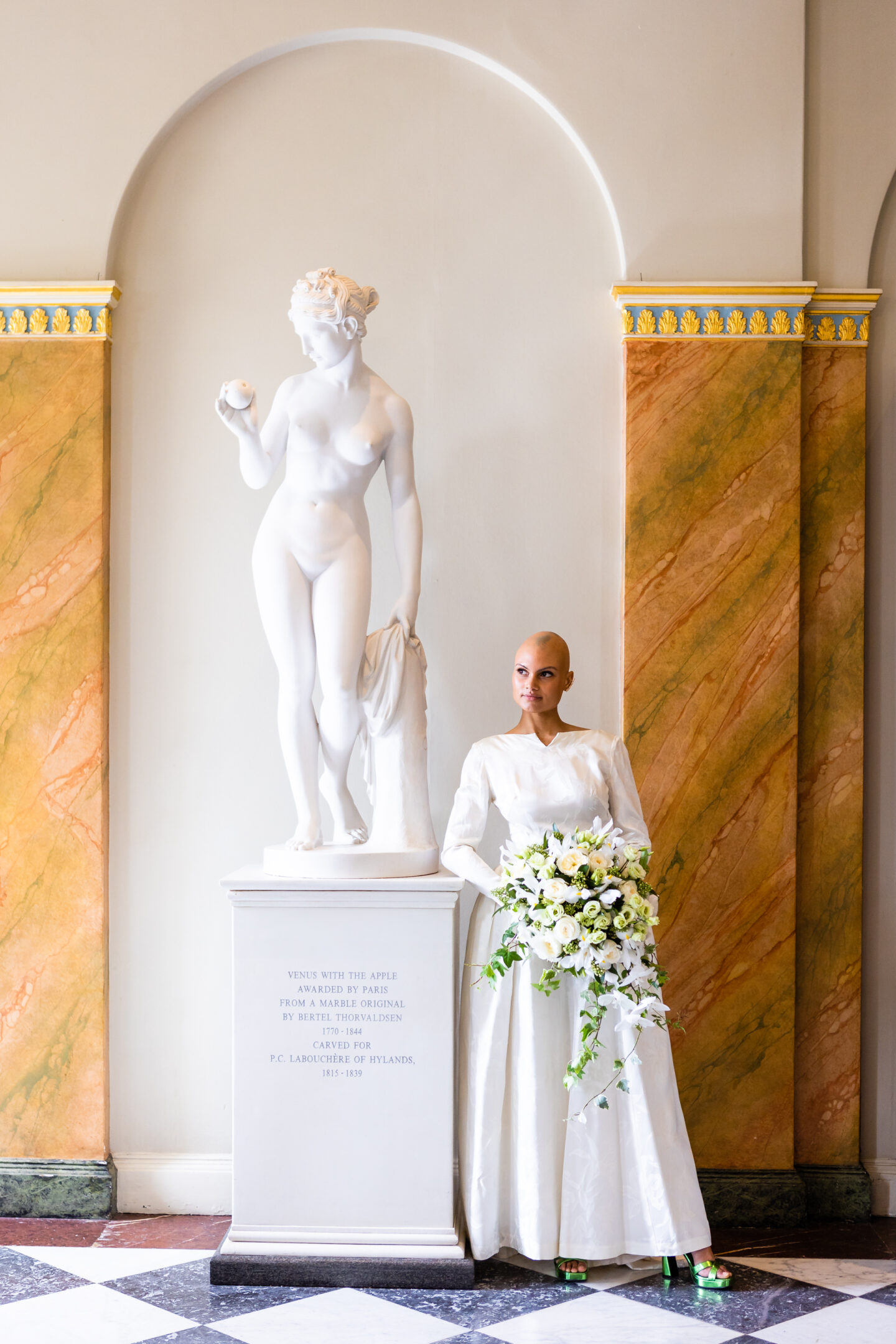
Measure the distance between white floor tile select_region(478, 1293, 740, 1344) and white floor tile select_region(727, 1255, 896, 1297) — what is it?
0.57 metres

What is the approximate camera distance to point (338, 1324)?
143 inches

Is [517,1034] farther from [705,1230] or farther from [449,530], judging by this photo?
[449,530]

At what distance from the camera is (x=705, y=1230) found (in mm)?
3967

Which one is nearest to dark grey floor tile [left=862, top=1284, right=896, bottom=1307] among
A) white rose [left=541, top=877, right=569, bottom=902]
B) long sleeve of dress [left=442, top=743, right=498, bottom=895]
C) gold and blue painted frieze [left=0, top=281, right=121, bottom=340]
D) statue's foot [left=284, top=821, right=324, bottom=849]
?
white rose [left=541, top=877, right=569, bottom=902]

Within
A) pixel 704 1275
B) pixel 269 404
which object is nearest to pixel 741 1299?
pixel 704 1275

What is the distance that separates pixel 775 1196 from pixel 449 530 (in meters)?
2.81

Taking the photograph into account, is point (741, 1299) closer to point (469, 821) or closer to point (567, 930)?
point (567, 930)

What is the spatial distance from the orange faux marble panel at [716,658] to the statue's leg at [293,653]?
1.29 meters

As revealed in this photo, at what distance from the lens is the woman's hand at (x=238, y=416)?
402 cm

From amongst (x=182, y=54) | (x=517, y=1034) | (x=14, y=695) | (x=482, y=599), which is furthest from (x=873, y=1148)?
(x=182, y=54)

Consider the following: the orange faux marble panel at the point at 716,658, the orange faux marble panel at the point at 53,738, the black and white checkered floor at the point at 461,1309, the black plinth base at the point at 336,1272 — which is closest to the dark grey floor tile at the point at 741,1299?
the black and white checkered floor at the point at 461,1309

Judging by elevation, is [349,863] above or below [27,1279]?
above

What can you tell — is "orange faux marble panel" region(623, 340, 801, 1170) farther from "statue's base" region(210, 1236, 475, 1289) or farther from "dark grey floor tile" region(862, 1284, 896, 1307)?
"statue's base" region(210, 1236, 475, 1289)

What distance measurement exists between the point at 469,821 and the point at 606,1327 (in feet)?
5.07
